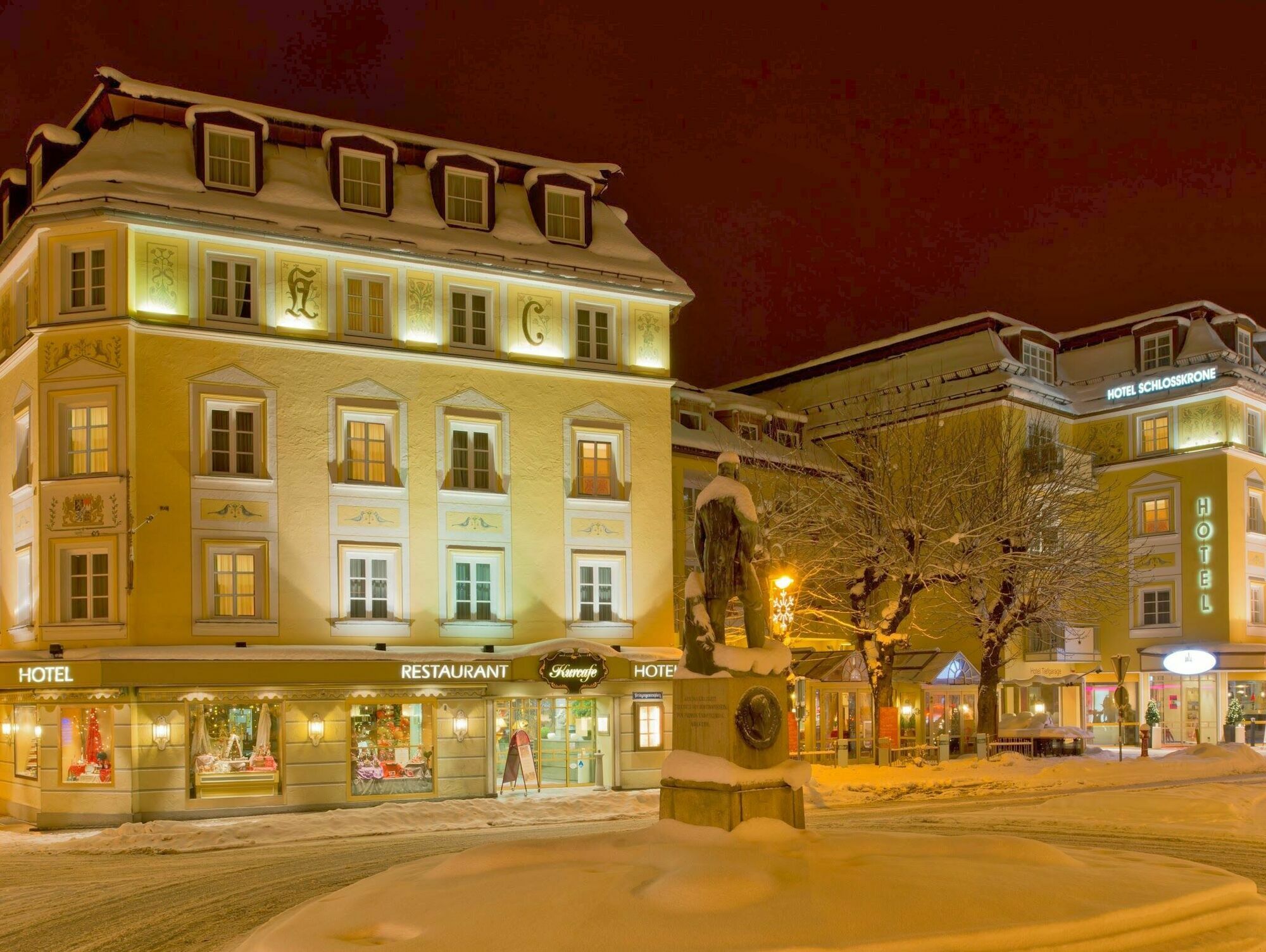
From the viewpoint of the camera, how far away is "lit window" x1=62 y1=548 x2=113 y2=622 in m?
27.8

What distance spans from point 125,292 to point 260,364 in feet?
10.9

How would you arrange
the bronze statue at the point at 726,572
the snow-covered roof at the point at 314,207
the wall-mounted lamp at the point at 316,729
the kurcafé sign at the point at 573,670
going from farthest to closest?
the kurcafé sign at the point at 573,670, the wall-mounted lamp at the point at 316,729, the snow-covered roof at the point at 314,207, the bronze statue at the point at 726,572

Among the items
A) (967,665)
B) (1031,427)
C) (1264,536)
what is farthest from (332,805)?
(1264,536)

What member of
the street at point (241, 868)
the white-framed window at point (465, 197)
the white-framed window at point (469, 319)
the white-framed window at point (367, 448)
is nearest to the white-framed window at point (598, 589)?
the white-framed window at point (367, 448)

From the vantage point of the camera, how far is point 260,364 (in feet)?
96.2

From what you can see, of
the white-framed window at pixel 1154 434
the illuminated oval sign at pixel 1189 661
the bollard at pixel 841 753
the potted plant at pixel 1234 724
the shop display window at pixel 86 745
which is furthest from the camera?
the white-framed window at pixel 1154 434

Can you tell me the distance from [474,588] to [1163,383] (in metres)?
33.1

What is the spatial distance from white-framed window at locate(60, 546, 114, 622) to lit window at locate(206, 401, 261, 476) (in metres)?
3.15

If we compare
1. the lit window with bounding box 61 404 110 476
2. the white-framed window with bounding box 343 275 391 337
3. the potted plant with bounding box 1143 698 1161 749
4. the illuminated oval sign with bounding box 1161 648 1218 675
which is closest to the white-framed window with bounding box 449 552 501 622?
the white-framed window with bounding box 343 275 391 337

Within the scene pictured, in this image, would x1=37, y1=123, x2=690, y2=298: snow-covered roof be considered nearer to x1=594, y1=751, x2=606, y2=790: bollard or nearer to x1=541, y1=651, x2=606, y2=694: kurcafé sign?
x1=541, y1=651, x2=606, y2=694: kurcafé sign

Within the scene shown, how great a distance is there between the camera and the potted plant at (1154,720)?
1852 inches

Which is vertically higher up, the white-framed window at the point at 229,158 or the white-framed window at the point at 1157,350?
the white-framed window at the point at 229,158

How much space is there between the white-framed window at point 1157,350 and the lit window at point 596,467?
30040 millimetres

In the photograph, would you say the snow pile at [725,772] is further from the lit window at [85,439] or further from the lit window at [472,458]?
the lit window at [85,439]
